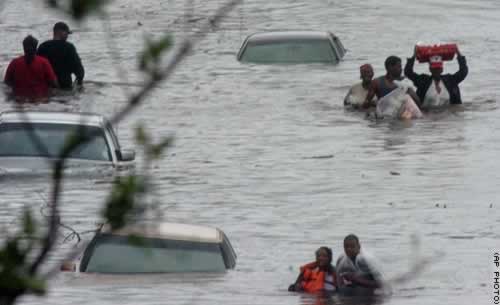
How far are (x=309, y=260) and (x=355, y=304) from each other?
3.08m

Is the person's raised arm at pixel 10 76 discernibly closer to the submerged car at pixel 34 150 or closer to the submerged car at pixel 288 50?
the submerged car at pixel 288 50

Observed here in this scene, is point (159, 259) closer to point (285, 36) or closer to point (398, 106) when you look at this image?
point (398, 106)

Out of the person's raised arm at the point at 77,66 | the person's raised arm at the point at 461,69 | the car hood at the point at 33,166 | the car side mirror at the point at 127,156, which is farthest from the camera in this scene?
the person's raised arm at the point at 77,66

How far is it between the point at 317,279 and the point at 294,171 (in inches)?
358

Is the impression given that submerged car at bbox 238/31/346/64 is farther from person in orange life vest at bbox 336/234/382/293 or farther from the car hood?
person in orange life vest at bbox 336/234/382/293

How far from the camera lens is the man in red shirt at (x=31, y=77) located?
30656 mm

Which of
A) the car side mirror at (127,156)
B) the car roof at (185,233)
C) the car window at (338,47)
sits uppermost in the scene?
the car roof at (185,233)

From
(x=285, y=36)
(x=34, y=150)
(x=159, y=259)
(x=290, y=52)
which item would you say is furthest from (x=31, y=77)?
(x=159, y=259)

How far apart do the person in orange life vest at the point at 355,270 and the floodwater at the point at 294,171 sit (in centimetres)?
21

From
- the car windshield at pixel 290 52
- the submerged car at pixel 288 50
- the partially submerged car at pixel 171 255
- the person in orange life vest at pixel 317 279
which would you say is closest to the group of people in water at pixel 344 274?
the person in orange life vest at pixel 317 279

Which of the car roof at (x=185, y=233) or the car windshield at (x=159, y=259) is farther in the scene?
the car windshield at (x=159, y=259)

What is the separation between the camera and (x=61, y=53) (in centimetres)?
3050

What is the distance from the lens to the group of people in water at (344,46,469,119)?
28531mm

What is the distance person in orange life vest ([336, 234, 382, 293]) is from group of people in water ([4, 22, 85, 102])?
13790 mm
